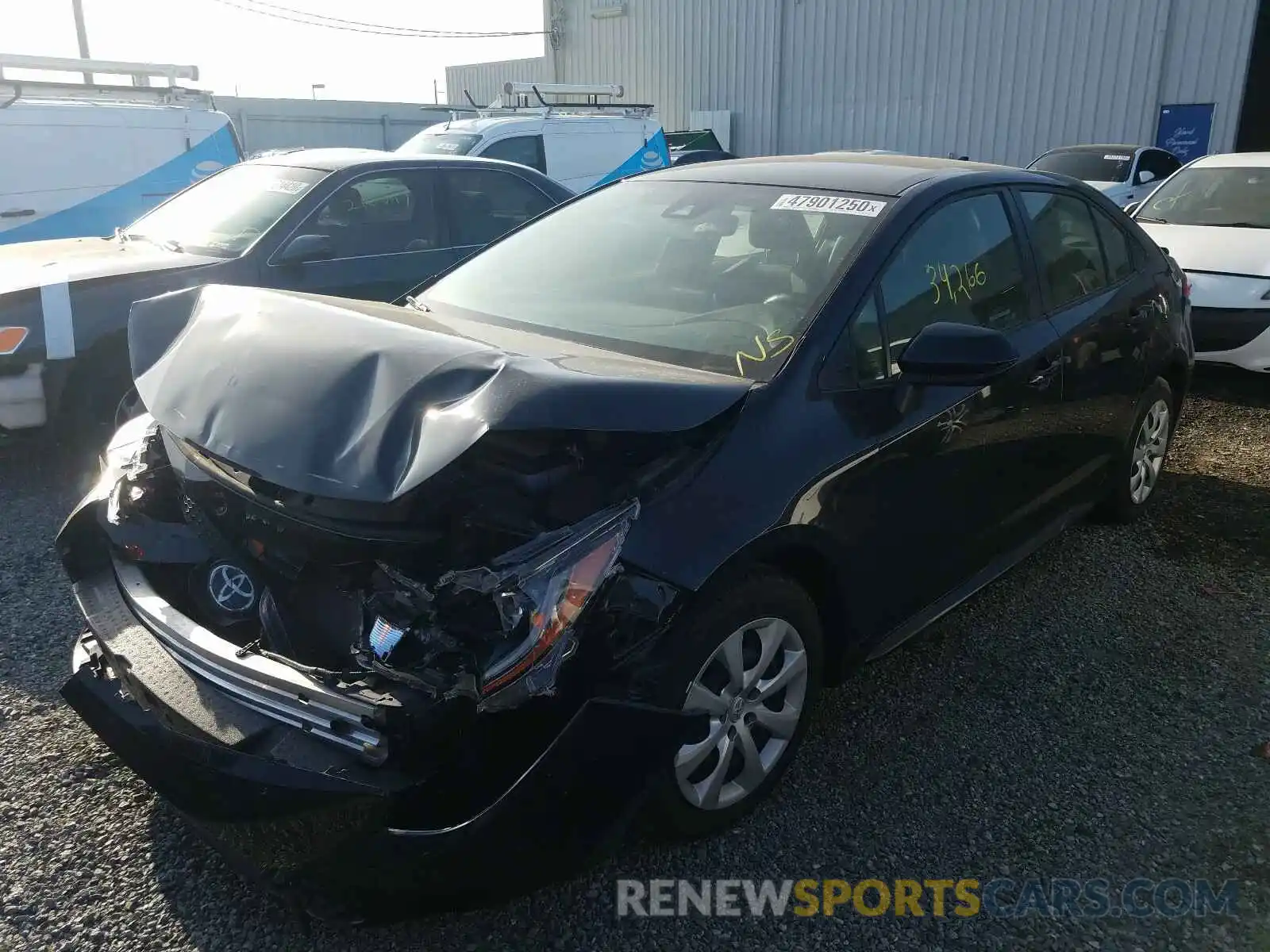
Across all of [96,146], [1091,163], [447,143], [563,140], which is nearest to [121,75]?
[96,146]

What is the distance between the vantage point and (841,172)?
10.7 ft

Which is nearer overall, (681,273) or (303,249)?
(681,273)

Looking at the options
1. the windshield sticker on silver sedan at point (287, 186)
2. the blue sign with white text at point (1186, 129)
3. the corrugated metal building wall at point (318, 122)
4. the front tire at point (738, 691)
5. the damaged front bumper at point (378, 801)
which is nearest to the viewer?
the damaged front bumper at point (378, 801)

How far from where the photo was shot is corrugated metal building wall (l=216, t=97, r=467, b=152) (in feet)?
61.3

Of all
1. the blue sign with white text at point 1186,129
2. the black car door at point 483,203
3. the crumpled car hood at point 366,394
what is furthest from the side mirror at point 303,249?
the blue sign with white text at point 1186,129

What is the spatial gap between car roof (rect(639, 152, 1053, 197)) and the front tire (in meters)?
1.43

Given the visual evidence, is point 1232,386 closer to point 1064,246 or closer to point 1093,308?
point 1093,308

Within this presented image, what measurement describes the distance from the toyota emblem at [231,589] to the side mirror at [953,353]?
182cm

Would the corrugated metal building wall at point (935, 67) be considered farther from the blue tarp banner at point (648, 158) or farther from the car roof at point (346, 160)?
the car roof at point (346, 160)

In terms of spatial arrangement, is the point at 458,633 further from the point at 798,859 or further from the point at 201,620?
the point at 798,859

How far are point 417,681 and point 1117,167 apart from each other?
13263 millimetres

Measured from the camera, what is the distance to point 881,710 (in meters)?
3.13

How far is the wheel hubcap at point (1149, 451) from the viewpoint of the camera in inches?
175

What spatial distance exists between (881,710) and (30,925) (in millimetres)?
2395
